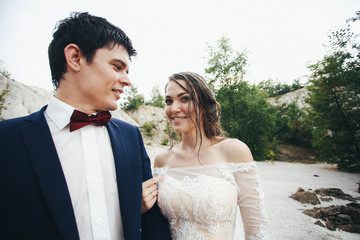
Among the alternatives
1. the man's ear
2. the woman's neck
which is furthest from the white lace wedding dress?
the man's ear

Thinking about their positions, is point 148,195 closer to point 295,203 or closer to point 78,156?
point 78,156

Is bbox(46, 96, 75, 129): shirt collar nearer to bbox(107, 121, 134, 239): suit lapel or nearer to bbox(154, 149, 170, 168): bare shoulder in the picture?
bbox(107, 121, 134, 239): suit lapel

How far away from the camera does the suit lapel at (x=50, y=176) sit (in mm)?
997

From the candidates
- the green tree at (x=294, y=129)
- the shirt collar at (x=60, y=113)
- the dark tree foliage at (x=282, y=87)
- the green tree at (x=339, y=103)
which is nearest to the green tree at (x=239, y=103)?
the green tree at (x=339, y=103)

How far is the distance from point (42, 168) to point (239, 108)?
17025 millimetres

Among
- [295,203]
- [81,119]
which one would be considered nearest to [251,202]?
[81,119]

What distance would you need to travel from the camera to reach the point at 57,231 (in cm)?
100

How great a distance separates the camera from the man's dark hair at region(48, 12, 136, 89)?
4.86 ft

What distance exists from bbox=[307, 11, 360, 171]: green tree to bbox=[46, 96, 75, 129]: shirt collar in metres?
16.5

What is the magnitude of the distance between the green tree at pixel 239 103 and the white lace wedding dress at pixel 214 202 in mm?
13958

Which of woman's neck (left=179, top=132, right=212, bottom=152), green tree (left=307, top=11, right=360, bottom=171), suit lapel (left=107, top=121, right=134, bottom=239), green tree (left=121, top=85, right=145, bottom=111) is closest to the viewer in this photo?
suit lapel (left=107, top=121, right=134, bottom=239)

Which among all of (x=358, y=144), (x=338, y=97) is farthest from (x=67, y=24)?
(x=358, y=144)

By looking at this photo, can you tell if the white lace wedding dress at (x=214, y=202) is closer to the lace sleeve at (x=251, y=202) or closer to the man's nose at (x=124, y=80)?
the lace sleeve at (x=251, y=202)

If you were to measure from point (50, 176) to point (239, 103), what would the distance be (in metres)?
17.1
